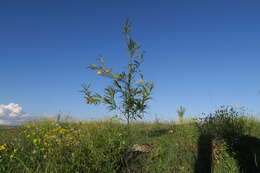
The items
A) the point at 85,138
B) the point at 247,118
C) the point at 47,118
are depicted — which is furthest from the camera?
the point at 47,118

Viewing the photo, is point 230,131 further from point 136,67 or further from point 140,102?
point 136,67

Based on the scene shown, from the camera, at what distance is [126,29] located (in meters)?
7.55

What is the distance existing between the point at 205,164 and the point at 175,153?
0.79 meters

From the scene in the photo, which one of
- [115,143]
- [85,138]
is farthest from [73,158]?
[115,143]

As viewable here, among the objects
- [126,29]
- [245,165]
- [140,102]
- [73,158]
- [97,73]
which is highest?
[126,29]

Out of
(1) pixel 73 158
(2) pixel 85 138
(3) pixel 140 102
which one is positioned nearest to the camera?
(1) pixel 73 158

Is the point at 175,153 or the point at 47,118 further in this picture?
the point at 47,118

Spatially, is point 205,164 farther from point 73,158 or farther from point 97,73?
point 97,73

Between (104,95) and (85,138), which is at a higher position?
(104,95)

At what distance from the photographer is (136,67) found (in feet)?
23.9

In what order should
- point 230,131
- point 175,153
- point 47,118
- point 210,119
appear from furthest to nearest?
point 47,118
point 210,119
point 230,131
point 175,153

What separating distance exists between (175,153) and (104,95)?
2.99 m

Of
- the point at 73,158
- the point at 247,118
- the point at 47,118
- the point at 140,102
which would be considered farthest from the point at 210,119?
the point at 47,118

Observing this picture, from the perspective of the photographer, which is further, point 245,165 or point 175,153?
point 175,153
